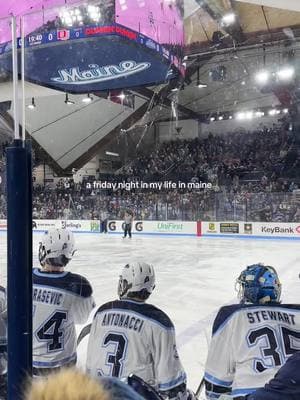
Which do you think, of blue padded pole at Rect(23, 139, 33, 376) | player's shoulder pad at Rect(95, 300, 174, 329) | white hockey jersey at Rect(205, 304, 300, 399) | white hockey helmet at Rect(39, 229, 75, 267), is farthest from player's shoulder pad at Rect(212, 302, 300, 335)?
white hockey helmet at Rect(39, 229, 75, 267)

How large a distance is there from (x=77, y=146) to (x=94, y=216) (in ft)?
12.3

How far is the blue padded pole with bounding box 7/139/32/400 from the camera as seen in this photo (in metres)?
0.92

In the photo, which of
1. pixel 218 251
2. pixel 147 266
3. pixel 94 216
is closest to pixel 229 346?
pixel 147 266

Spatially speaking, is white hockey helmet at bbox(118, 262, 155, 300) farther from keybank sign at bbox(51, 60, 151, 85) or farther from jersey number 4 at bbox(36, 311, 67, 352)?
keybank sign at bbox(51, 60, 151, 85)

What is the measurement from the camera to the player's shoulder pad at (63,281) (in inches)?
55.8

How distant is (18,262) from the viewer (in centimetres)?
92

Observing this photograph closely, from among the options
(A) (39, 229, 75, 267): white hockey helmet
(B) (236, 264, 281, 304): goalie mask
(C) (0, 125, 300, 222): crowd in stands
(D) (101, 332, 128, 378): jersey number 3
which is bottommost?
(D) (101, 332, 128, 378): jersey number 3

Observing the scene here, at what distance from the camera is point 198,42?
2.71 meters

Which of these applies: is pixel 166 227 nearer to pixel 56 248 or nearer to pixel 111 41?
pixel 111 41

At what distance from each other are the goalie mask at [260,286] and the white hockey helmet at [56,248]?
0.61m

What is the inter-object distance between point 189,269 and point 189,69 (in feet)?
7.67

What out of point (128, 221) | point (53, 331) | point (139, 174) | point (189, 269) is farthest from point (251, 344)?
point (128, 221)


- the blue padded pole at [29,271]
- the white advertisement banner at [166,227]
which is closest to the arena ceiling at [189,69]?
the blue padded pole at [29,271]

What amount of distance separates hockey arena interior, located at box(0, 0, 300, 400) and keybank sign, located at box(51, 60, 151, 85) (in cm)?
1
